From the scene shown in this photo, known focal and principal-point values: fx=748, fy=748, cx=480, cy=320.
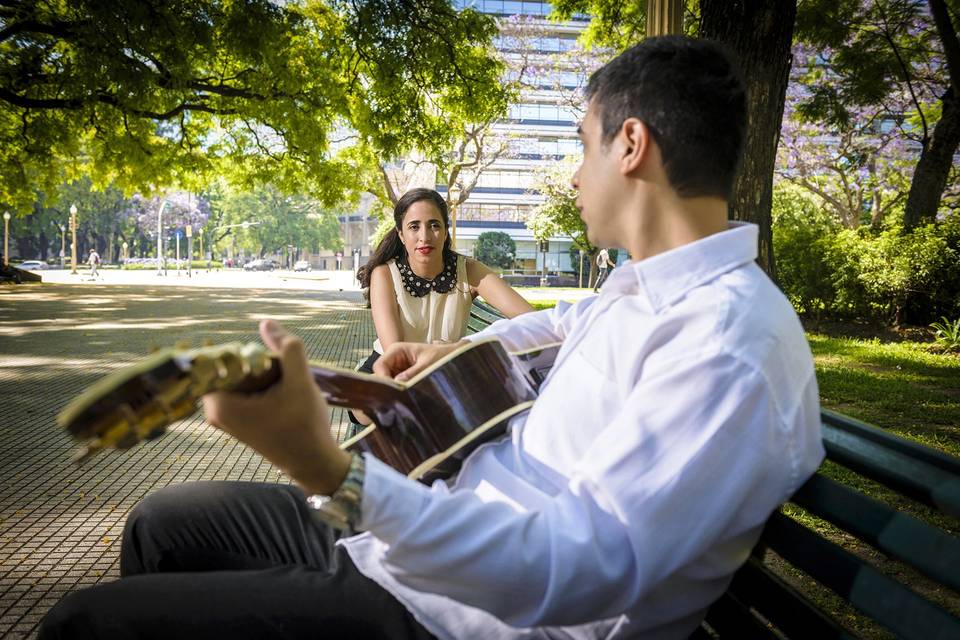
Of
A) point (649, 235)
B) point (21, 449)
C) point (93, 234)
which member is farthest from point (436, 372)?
point (93, 234)

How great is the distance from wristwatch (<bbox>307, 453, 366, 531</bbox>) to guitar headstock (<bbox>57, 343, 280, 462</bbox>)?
23cm

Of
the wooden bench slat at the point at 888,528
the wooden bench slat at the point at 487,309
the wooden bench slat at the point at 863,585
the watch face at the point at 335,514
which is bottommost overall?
the wooden bench slat at the point at 863,585

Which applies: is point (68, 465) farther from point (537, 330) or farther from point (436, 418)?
point (436, 418)

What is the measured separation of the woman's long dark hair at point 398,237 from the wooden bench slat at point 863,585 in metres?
3.14

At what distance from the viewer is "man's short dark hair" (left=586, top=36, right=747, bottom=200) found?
1.32m

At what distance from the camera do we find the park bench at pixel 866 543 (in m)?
1.00

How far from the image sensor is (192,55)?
1205cm

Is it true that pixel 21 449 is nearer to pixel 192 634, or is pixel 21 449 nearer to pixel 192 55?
pixel 192 634

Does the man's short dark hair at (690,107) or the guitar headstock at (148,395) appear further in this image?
the man's short dark hair at (690,107)

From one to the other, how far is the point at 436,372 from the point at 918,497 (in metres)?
0.88

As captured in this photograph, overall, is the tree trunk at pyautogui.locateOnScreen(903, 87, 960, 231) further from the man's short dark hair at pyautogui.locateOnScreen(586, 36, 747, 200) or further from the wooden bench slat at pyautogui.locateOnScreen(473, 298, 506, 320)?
the man's short dark hair at pyautogui.locateOnScreen(586, 36, 747, 200)

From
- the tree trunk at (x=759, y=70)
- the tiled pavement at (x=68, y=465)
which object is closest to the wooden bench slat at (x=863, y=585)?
the tiled pavement at (x=68, y=465)

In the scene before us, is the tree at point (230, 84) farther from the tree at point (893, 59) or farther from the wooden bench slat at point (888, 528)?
the wooden bench slat at point (888, 528)

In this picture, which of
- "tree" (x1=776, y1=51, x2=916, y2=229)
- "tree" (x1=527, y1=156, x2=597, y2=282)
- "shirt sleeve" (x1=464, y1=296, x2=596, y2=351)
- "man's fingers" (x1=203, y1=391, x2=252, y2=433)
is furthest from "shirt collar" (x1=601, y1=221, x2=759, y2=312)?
"tree" (x1=527, y1=156, x2=597, y2=282)
